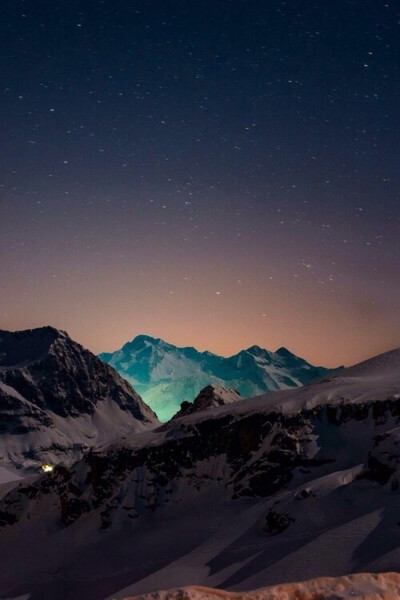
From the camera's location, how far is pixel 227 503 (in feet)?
241

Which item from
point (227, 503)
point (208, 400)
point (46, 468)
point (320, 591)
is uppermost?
point (208, 400)

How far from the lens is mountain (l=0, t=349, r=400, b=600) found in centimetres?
5459

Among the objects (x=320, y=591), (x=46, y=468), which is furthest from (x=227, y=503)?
(x=46, y=468)

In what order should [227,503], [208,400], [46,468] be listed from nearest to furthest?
[227,503], [208,400], [46,468]

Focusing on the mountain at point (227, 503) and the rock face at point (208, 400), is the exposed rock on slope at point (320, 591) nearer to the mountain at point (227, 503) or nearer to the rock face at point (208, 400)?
the mountain at point (227, 503)

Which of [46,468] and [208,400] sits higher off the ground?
[208,400]

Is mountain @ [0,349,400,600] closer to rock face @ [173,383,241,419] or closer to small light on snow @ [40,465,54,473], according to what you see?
small light on snow @ [40,465,54,473]

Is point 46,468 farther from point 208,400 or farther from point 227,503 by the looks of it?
point 227,503

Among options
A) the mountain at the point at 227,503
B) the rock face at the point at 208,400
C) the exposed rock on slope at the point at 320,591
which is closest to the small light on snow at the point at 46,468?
the mountain at the point at 227,503

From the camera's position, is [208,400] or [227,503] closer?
[227,503]

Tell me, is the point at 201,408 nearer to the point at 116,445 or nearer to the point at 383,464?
the point at 116,445

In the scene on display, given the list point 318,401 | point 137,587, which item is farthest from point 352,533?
point 318,401

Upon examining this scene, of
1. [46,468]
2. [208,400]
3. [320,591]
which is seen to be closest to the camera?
[320,591]

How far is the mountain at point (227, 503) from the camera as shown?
54.6 m
